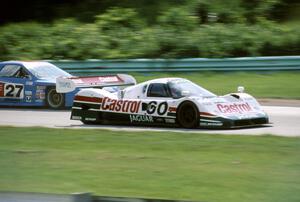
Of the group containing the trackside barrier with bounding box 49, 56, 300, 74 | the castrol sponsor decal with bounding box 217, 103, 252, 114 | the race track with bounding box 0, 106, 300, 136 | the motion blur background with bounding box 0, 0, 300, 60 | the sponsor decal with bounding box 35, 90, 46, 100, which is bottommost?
the race track with bounding box 0, 106, 300, 136

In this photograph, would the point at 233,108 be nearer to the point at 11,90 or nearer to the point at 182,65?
the point at 11,90

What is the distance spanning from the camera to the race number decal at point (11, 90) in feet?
64.7

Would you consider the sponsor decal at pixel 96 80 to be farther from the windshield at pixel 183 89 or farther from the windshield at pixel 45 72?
the windshield at pixel 183 89

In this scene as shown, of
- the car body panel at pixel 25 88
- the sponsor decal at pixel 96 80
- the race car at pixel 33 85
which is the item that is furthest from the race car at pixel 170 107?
the car body panel at pixel 25 88

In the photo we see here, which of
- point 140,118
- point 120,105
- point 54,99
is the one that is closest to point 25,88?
point 54,99

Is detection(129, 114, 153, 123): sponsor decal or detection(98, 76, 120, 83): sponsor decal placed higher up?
detection(98, 76, 120, 83): sponsor decal

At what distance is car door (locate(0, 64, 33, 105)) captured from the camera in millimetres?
19609

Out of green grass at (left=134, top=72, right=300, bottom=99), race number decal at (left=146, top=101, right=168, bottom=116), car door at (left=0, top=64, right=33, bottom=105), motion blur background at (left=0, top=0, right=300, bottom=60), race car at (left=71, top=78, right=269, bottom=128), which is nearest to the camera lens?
race car at (left=71, top=78, right=269, bottom=128)

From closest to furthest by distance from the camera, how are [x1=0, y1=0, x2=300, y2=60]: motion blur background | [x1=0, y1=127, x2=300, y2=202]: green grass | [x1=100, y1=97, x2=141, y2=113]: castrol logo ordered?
[x1=0, y1=127, x2=300, y2=202]: green grass → [x1=100, y1=97, x2=141, y2=113]: castrol logo → [x1=0, y1=0, x2=300, y2=60]: motion blur background

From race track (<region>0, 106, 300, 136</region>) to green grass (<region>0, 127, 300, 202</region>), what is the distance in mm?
1251

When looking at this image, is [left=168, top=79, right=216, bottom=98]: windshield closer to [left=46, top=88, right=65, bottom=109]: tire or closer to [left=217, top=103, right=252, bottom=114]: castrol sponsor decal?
[left=217, top=103, right=252, bottom=114]: castrol sponsor decal

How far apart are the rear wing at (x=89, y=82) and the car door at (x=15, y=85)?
82.2 inches

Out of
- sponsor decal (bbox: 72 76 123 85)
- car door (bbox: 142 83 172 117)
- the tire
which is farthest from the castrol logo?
the tire

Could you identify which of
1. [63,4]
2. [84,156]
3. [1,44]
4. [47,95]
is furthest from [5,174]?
[63,4]
